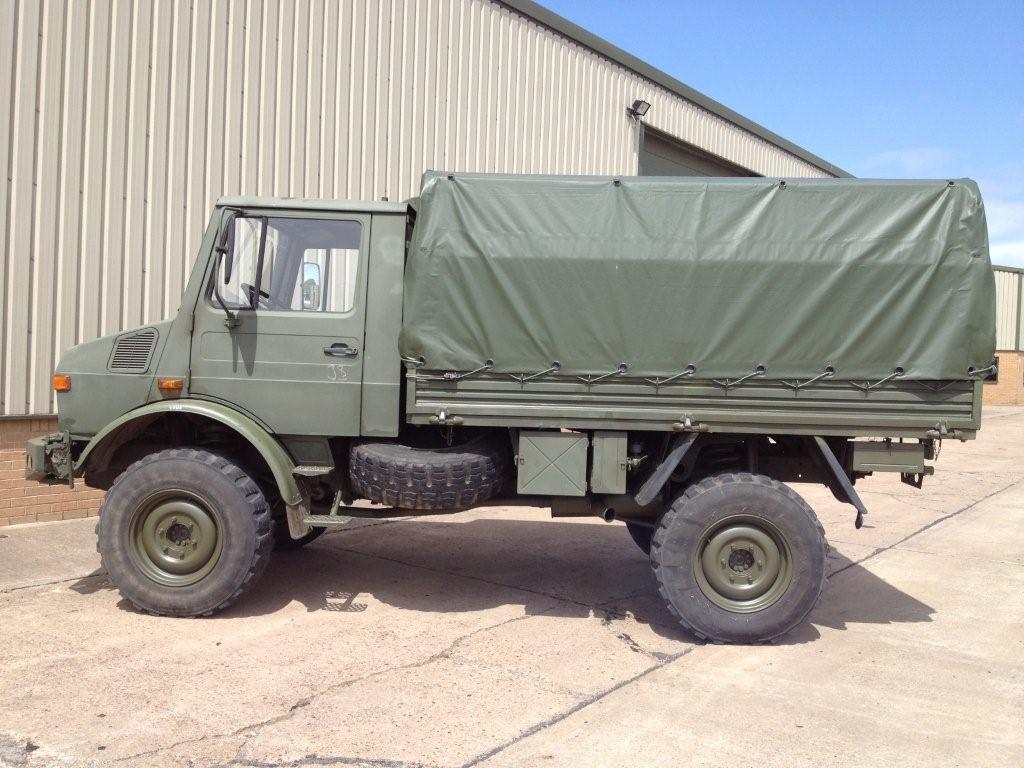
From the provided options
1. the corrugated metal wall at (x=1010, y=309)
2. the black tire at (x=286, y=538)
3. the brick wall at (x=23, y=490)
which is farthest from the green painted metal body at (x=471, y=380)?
the corrugated metal wall at (x=1010, y=309)

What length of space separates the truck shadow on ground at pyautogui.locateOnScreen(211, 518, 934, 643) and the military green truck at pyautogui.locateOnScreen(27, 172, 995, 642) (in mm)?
730

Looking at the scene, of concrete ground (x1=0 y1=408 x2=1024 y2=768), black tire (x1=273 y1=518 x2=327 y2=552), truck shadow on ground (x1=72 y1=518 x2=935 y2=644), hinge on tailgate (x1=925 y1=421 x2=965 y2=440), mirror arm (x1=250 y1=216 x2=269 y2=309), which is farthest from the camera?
black tire (x1=273 y1=518 x2=327 y2=552)

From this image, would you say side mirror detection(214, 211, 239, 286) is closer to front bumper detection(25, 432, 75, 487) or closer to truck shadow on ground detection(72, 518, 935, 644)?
front bumper detection(25, 432, 75, 487)

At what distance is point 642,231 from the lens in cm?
540

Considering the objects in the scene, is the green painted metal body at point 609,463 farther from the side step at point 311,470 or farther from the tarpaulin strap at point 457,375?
the side step at point 311,470

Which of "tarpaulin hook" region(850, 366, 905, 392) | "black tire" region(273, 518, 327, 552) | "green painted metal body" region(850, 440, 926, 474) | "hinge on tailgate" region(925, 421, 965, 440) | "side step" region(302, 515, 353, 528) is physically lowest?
"black tire" region(273, 518, 327, 552)

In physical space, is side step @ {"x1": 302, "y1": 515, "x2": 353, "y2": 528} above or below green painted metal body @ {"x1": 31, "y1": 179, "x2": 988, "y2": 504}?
below

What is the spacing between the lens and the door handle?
561cm

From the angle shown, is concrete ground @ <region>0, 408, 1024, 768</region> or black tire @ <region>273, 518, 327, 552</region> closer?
concrete ground @ <region>0, 408, 1024, 768</region>

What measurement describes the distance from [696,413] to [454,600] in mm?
2195

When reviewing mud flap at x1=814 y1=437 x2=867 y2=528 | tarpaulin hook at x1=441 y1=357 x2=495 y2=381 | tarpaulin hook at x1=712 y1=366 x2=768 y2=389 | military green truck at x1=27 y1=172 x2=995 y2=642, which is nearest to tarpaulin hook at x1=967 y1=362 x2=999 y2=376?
military green truck at x1=27 y1=172 x2=995 y2=642

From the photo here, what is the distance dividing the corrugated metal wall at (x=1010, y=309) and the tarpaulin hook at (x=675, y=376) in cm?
3060

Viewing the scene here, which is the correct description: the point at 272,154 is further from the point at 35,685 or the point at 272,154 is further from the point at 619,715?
the point at 619,715

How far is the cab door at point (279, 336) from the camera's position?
562 cm
